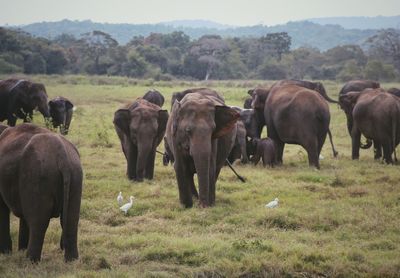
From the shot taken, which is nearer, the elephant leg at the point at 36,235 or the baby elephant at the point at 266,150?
the elephant leg at the point at 36,235

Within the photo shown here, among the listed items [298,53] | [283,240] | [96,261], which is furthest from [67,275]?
[298,53]

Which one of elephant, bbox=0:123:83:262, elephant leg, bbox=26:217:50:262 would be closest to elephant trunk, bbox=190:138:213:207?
A: elephant, bbox=0:123:83:262

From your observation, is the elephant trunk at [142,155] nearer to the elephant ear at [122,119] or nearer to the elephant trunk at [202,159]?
the elephant ear at [122,119]

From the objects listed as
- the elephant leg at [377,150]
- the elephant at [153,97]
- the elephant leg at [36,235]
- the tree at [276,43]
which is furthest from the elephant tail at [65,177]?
the tree at [276,43]

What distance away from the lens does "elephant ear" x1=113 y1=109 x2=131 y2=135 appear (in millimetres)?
11406

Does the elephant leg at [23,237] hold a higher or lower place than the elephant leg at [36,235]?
lower

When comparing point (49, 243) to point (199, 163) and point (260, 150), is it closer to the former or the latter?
point (199, 163)

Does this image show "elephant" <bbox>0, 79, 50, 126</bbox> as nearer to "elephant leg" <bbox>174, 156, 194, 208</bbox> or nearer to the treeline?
"elephant leg" <bbox>174, 156, 194, 208</bbox>

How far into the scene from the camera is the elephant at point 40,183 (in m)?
6.34

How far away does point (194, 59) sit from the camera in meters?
70.2

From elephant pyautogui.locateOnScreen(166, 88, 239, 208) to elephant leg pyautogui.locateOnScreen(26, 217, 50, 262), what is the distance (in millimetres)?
3061

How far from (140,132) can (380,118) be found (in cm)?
557

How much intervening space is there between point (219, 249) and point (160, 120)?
4.68 m

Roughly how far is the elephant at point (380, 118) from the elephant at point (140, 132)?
499 cm
